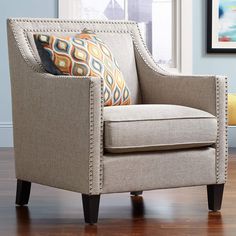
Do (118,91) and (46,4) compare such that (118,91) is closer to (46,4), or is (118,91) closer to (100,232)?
(100,232)

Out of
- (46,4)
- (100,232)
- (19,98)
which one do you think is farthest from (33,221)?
(46,4)

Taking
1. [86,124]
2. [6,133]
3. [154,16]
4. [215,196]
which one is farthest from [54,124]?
[154,16]

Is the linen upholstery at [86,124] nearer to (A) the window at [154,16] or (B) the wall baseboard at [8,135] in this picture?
(A) the window at [154,16]

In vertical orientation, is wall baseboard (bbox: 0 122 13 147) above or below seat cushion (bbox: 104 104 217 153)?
below

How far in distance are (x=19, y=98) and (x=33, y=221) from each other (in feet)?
1.90

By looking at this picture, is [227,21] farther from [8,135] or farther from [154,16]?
[8,135]

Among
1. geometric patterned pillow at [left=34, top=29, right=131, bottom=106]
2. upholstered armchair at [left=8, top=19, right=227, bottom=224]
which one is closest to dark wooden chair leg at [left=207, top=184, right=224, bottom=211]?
upholstered armchair at [left=8, top=19, right=227, bottom=224]

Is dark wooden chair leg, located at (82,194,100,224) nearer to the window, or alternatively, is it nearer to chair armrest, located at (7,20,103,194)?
chair armrest, located at (7,20,103,194)

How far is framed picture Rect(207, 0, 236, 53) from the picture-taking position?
19.8 ft

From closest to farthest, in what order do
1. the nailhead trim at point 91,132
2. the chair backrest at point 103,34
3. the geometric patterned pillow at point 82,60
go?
the nailhead trim at point 91,132
the geometric patterned pillow at point 82,60
the chair backrest at point 103,34

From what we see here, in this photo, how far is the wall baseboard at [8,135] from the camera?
596 centimetres

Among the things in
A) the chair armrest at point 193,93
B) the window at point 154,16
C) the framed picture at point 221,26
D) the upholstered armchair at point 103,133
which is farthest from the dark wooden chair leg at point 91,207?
the framed picture at point 221,26

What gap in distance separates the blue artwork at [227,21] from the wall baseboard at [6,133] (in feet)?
5.78

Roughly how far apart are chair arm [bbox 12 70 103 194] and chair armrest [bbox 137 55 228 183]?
598mm
